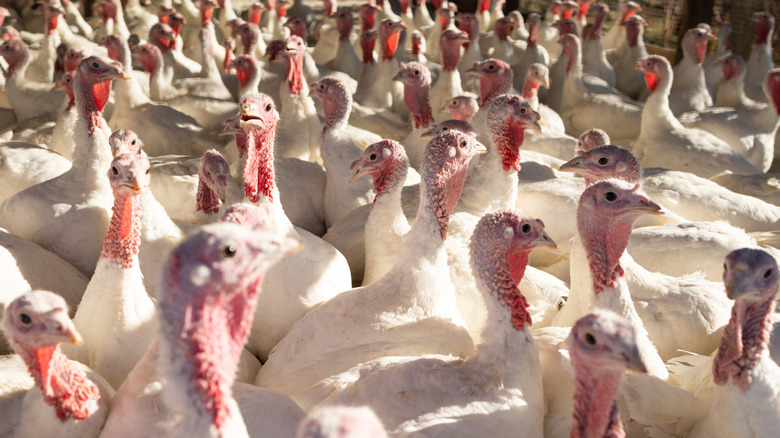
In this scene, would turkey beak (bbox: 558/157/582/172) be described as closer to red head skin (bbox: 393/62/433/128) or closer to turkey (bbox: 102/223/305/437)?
red head skin (bbox: 393/62/433/128)

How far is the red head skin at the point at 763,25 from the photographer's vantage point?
892cm

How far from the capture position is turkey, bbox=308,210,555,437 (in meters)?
2.89

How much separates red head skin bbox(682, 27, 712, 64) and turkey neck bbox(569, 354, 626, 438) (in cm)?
690

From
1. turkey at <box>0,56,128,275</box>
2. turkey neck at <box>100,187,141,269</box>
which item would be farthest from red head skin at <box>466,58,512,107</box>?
turkey neck at <box>100,187,141,269</box>

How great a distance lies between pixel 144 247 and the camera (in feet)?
12.9

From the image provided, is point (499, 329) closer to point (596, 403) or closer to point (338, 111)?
point (596, 403)

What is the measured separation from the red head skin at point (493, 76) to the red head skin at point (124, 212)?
369 cm

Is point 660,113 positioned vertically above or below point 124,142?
below

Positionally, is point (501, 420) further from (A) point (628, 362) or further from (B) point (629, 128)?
(B) point (629, 128)

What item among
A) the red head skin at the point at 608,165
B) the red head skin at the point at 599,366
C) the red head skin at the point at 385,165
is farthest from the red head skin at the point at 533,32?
the red head skin at the point at 599,366

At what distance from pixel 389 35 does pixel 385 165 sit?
3986 millimetres

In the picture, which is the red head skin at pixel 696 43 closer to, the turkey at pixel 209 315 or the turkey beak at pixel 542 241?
the turkey beak at pixel 542 241

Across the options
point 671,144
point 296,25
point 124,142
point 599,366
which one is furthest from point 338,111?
point 296,25

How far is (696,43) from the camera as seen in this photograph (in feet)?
27.3
